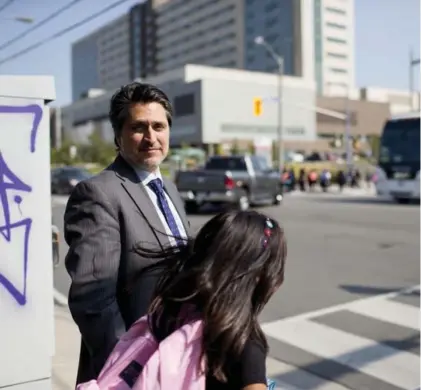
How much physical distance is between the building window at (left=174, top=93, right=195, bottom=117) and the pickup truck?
7528 cm

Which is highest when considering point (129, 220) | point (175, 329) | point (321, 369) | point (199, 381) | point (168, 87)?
point (168, 87)

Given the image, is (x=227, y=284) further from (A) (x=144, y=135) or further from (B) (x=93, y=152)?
(B) (x=93, y=152)

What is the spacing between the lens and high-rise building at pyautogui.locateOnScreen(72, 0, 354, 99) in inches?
4665

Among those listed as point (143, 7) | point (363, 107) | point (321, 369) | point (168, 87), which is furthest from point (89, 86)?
point (321, 369)

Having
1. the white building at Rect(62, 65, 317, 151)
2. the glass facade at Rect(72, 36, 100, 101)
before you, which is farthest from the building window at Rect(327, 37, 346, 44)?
the glass facade at Rect(72, 36, 100, 101)

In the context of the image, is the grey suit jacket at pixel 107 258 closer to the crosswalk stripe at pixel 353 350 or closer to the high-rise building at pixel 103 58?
the crosswalk stripe at pixel 353 350

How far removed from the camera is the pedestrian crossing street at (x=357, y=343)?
4.56 metres

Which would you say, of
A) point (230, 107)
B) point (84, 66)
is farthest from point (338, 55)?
point (84, 66)

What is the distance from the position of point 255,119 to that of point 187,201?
80.8 metres

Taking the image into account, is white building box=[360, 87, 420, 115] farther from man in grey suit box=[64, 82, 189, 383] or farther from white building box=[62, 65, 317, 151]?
man in grey suit box=[64, 82, 189, 383]

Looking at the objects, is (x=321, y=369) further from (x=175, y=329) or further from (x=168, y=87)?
(x=168, y=87)

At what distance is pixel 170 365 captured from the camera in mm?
1493

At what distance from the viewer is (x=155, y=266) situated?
1985 mm

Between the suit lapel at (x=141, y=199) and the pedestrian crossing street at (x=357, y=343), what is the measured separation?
2796 millimetres
